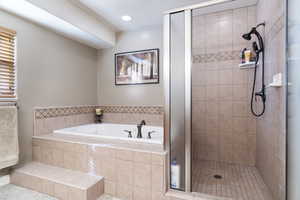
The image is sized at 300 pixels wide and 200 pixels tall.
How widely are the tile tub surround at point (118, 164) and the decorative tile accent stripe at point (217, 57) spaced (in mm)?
1882

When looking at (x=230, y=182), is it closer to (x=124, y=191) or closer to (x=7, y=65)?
(x=124, y=191)

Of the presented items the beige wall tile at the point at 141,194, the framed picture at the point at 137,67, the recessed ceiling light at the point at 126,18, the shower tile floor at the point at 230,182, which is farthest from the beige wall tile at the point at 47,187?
the recessed ceiling light at the point at 126,18

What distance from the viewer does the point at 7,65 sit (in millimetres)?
2148

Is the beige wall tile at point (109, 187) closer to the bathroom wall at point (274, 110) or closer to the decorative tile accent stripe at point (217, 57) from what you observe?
the bathroom wall at point (274, 110)

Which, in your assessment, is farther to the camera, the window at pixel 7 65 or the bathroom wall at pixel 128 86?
the bathroom wall at pixel 128 86

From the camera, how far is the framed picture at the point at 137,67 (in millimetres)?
3164

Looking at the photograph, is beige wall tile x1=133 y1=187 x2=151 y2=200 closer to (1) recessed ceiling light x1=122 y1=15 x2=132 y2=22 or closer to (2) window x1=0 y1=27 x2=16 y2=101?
(2) window x1=0 y1=27 x2=16 y2=101

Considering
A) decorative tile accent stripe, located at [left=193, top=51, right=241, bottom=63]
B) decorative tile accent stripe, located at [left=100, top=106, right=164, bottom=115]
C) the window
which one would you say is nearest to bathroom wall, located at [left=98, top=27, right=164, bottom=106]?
decorative tile accent stripe, located at [left=100, top=106, right=164, bottom=115]

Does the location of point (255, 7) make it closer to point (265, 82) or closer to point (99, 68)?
point (265, 82)

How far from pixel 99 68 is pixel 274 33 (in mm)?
3134

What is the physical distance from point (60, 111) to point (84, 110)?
542mm

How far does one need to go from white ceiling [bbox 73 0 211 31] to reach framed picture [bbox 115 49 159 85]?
21.5 inches

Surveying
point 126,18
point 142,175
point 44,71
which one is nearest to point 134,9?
point 126,18

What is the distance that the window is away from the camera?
209 centimetres
